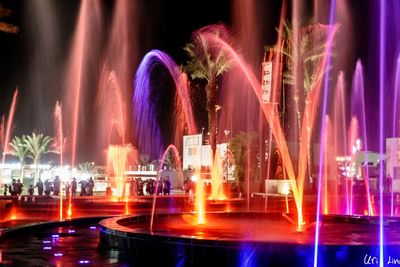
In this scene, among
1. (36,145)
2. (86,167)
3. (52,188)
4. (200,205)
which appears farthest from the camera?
(86,167)

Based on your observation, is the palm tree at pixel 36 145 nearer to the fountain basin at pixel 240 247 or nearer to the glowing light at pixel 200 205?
the glowing light at pixel 200 205

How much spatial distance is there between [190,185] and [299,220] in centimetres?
1311

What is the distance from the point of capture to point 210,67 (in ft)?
131

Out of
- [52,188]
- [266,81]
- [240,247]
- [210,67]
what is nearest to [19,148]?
[210,67]

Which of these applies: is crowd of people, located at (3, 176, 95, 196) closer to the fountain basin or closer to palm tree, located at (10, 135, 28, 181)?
the fountain basin

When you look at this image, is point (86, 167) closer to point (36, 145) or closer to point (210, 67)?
point (36, 145)

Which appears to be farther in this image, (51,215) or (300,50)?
(300,50)

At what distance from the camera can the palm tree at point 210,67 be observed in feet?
131

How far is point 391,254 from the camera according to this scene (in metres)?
8.66

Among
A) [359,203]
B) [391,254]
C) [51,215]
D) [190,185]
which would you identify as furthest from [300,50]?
[391,254]

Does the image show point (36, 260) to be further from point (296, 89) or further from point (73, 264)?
point (296, 89)

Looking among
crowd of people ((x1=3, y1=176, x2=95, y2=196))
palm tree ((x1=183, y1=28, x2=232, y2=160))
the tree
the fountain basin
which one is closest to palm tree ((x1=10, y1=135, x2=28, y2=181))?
the tree

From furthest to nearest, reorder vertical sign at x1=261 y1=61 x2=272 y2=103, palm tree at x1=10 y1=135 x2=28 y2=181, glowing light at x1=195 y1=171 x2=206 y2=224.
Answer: palm tree at x1=10 y1=135 x2=28 y2=181, vertical sign at x1=261 y1=61 x2=272 y2=103, glowing light at x1=195 y1=171 x2=206 y2=224

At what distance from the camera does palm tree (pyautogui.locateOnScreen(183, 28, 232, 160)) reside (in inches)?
1576
